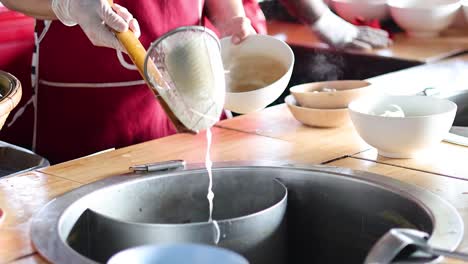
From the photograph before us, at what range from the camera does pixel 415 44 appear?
3.21 m

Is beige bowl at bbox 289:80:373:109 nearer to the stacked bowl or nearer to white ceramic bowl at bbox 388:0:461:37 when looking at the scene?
the stacked bowl

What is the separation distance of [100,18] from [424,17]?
6.23 ft

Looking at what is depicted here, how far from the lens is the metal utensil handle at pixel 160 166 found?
1.67m

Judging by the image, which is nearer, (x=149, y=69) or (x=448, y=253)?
(x=448, y=253)

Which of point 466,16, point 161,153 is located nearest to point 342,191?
point 161,153

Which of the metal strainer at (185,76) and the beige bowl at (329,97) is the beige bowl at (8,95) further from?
the beige bowl at (329,97)

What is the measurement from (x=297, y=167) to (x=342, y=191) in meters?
0.11

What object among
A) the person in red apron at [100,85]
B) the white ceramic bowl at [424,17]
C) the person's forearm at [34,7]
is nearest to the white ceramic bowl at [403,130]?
the person in red apron at [100,85]

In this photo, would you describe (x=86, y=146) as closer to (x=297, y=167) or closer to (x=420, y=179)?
(x=297, y=167)

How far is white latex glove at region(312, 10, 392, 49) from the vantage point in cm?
320

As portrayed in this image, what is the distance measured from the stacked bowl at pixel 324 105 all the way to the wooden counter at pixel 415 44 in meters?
0.99

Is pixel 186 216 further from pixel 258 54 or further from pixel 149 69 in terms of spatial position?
pixel 258 54

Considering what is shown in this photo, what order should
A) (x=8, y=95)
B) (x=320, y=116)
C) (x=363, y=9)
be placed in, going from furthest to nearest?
(x=363, y=9) < (x=320, y=116) < (x=8, y=95)

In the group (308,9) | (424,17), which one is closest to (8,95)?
(308,9)
